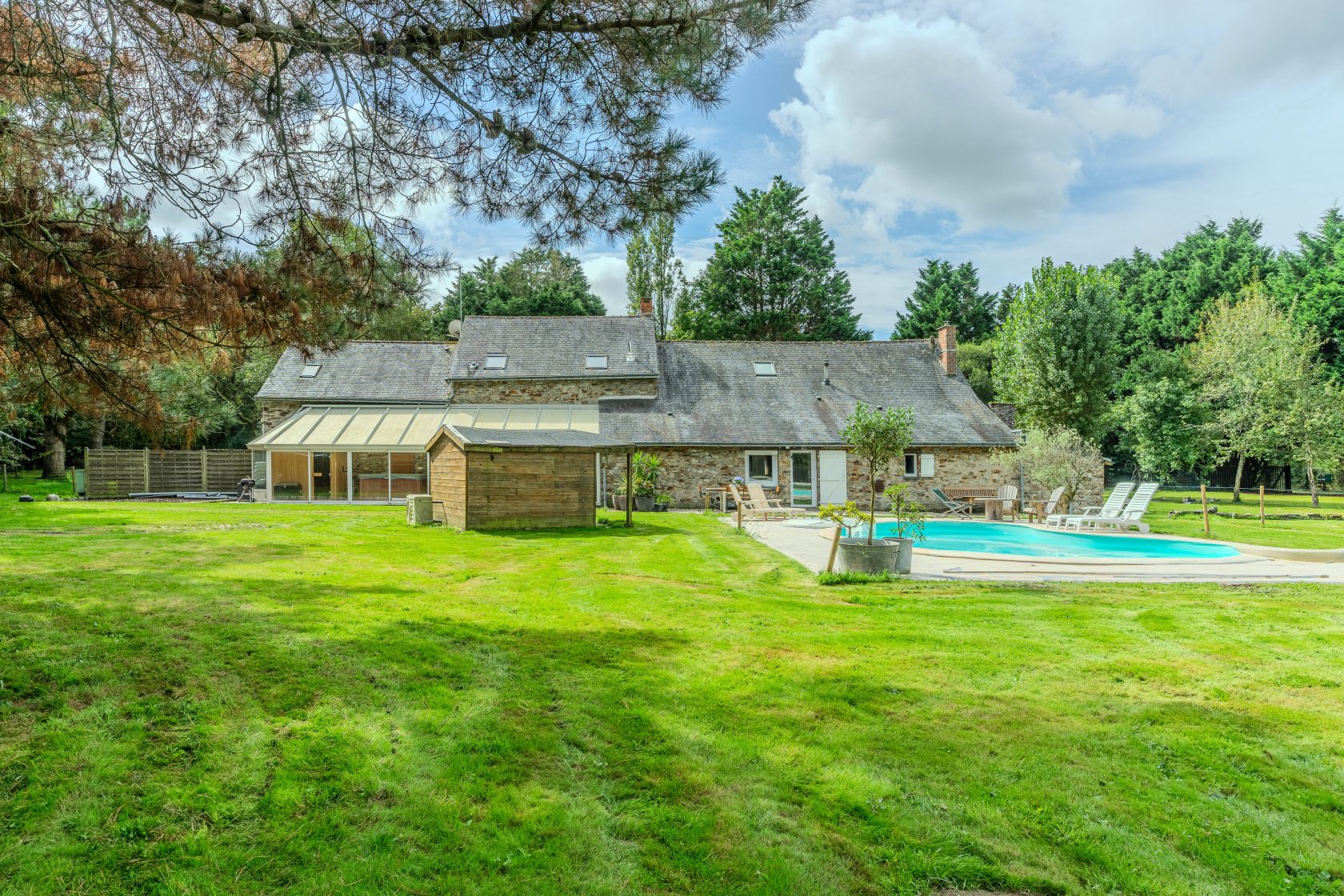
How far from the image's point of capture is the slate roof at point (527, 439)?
14203mm

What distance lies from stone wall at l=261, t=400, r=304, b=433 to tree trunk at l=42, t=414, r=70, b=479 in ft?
38.8

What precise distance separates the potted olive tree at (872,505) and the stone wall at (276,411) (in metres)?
19.0

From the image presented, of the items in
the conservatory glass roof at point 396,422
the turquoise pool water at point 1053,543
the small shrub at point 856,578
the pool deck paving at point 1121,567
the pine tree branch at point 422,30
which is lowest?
the turquoise pool water at point 1053,543

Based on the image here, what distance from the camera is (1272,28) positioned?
23.9 feet

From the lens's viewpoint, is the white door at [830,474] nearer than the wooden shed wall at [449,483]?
No

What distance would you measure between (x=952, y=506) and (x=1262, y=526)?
7.02 m

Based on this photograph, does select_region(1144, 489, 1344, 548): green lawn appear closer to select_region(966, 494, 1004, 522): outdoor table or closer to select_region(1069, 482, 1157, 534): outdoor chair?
select_region(1069, 482, 1157, 534): outdoor chair

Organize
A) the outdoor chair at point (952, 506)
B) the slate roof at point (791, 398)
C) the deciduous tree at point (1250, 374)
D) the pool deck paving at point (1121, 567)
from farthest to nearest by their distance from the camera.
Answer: the deciduous tree at point (1250, 374) < the slate roof at point (791, 398) < the outdoor chair at point (952, 506) < the pool deck paving at point (1121, 567)

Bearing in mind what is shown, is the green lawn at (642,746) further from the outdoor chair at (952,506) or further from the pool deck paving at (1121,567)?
the outdoor chair at (952,506)

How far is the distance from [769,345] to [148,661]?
2370 centimetres

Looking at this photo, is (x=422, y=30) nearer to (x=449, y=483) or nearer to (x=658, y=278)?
(x=449, y=483)

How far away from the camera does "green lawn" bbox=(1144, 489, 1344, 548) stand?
46.4ft

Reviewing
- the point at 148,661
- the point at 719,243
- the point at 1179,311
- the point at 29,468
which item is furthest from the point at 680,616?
the point at 1179,311

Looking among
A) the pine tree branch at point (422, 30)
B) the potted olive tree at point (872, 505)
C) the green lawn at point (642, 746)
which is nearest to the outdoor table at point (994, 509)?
the potted olive tree at point (872, 505)
